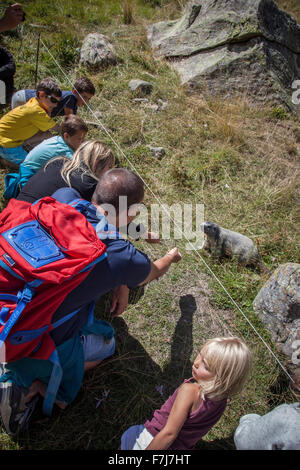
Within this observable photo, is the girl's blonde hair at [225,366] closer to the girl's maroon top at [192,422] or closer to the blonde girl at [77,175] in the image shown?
the girl's maroon top at [192,422]

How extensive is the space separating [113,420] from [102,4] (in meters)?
9.42

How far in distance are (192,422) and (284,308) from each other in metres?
1.47

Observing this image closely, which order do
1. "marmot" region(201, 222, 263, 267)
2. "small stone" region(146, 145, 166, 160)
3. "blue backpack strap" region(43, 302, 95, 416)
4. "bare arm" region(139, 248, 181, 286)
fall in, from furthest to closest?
1. "small stone" region(146, 145, 166, 160)
2. "marmot" region(201, 222, 263, 267)
3. "bare arm" region(139, 248, 181, 286)
4. "blue backpack strap" region(43, 302, 95, 416)

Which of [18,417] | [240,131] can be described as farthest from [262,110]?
[18,417]

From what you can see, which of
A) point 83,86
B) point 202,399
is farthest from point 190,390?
point 83,86

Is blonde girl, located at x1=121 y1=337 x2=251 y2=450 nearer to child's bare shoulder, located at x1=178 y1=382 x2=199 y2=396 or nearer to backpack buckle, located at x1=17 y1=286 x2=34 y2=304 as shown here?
child's bare shoulder, located at x1=178 y1=382 x2=199 y2=396

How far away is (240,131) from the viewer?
5051 mm

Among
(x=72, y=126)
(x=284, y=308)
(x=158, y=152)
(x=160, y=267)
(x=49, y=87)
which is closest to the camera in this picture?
(x=160, y=267)

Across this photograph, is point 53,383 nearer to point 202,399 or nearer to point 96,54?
point 202,399

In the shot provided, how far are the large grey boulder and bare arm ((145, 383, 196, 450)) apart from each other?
18.2 ft

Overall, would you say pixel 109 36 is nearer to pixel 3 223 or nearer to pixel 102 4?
pixel 102 4

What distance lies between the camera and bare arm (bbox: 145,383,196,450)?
1.68m

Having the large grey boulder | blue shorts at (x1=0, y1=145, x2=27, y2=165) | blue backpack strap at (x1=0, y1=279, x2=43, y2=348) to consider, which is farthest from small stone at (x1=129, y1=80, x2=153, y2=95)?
blue backpack strap at (x1=0, y1=279, x2=43, y2=348)

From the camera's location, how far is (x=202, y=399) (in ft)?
5.85
